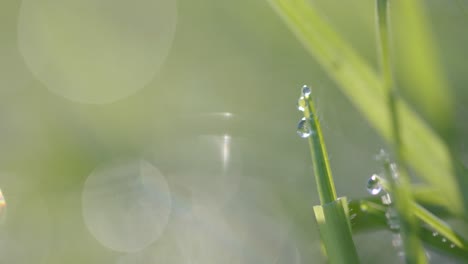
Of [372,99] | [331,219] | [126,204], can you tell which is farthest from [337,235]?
[126,204]

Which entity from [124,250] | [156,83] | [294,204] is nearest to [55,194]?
[124,250]

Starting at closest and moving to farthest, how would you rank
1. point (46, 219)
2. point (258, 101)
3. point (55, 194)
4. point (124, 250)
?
point (124, 250) → point (46, 219) → point (55, 194) → point (258, 101)

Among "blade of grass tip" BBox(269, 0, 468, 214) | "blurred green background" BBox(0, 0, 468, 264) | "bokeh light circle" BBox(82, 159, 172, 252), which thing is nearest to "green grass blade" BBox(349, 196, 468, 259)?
"blade of grass tip" BBox(269, 0, 468, 214)

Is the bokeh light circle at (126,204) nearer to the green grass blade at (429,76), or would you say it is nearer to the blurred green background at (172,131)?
the blurred green background at (172,131)

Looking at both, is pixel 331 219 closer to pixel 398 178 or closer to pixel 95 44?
pixel 398 178

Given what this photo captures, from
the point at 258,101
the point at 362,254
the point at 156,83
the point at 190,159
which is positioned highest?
the point at 156,83

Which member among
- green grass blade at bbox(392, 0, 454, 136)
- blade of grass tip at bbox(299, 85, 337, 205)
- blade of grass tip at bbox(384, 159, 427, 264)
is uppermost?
green grass blade at bbox(392, 0, 454, 136)

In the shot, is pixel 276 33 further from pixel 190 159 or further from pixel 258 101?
pixel 190 159

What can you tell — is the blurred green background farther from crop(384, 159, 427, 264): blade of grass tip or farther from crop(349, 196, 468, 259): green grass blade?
crop(384, 159, 427, 264): blade of grass tip
